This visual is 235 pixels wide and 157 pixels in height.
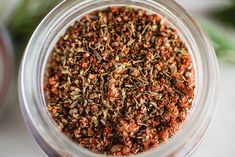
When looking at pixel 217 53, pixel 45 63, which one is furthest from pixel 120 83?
pixel 217 53

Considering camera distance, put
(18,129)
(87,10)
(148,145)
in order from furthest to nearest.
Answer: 1. (18,129)
2. (87,10)
3. (148,145)

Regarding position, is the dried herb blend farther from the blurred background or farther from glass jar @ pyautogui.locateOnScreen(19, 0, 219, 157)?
the blurred background

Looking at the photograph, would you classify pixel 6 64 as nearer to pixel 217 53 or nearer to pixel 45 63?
pixel 45 63

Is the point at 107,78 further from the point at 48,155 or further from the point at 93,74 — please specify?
the point at 48,155

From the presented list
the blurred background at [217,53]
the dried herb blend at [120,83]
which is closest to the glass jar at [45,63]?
the dried herb blend at [120,83]

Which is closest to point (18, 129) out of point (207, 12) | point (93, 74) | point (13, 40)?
point (13, 40)

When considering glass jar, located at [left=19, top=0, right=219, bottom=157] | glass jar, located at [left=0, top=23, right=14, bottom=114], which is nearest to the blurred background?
glass jar, located at [left=0, top=23, right=14, bottom=114]
